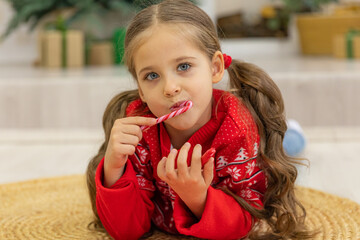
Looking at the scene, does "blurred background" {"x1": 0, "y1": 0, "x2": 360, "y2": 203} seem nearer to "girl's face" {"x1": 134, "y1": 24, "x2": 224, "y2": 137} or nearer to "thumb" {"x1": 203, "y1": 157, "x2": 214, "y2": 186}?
"girl's face" {"x1": 134, "y1": 24, "x2": 224, "y2": 137}

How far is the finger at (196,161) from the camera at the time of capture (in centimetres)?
67

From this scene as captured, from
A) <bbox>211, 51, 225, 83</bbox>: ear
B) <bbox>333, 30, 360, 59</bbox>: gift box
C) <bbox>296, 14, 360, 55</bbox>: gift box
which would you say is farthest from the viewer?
<bbox>296, 14, 360, 55</bbox>: gift box

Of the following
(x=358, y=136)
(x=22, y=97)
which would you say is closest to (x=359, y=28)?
(x=358, y=136)

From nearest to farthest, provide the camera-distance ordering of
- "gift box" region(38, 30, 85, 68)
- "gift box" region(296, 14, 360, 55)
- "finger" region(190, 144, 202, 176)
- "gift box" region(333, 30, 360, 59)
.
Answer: "finger" region(190, 144, 202, 176) < "gift box" region(38, 30, 85, 68) < "gift box" region(333, 30, 360, 59) < "gift box" region(296, 14, 360, 55)

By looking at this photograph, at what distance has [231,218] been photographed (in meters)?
0.73

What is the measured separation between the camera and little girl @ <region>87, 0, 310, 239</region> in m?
0.71

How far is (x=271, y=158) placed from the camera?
795 mm

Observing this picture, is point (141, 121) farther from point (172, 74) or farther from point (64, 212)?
point (64, 212)

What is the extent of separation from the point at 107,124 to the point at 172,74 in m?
0.19

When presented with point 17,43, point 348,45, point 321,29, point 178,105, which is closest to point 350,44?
point 348,45

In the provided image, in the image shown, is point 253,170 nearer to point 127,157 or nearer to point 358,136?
point 127,157

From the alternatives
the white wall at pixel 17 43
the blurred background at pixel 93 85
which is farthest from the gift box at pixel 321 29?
the white wall at pixel 17 43

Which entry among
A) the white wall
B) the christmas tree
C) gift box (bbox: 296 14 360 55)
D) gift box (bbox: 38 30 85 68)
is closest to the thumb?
gift box (bbox: 38 30 85 68)

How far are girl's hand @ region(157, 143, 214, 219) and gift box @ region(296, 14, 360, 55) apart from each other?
2230 mm
